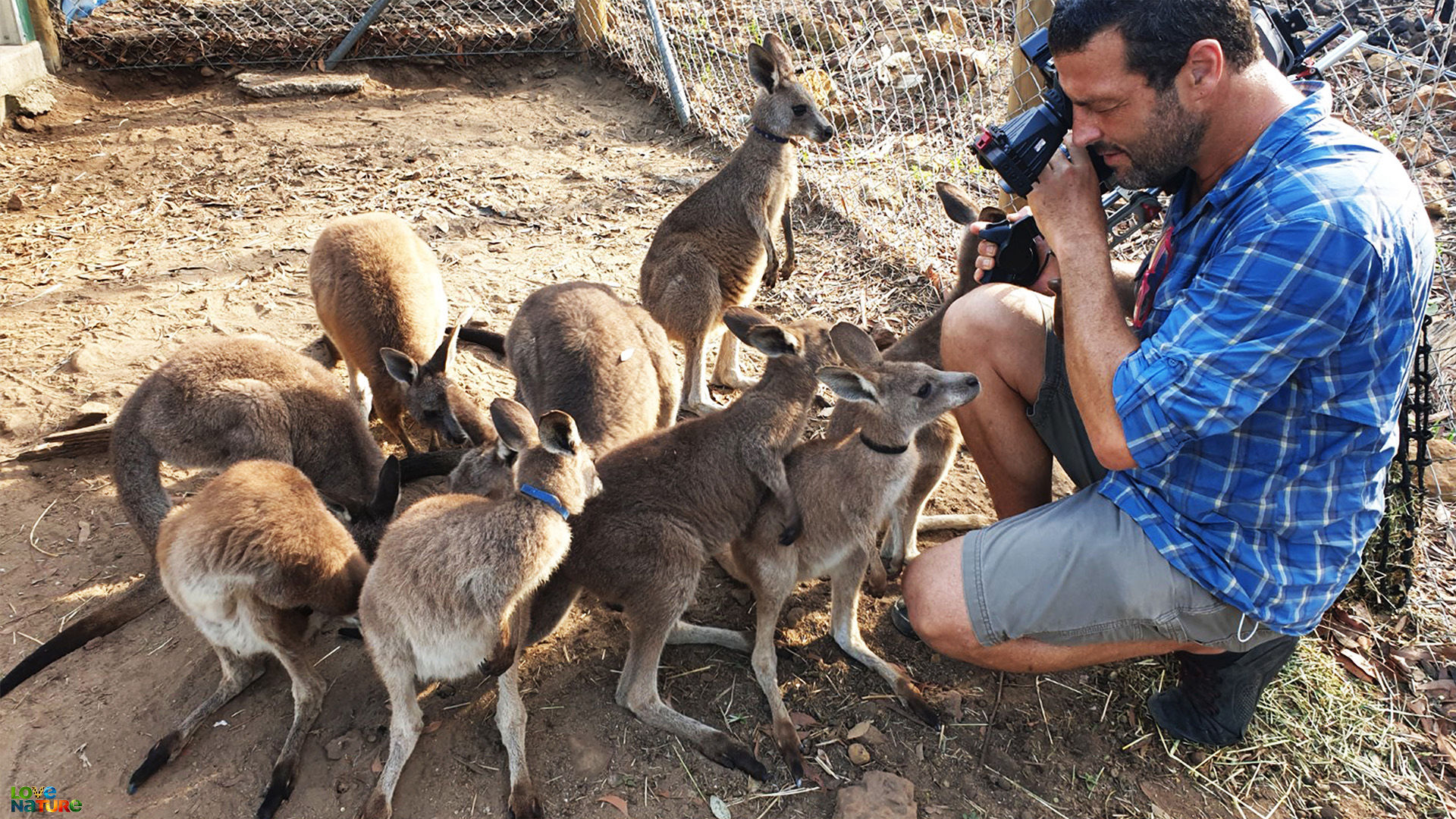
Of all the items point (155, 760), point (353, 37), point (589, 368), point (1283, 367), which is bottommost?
point (155, 760)

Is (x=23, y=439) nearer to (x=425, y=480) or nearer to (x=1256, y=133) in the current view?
(x=425, y=480)

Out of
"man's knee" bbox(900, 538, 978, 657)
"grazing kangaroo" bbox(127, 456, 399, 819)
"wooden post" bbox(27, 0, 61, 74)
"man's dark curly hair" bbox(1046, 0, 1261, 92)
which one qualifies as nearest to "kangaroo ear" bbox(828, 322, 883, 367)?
"man's knee" bbox(900, 538, 978, 657)

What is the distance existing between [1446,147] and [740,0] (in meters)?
5.58

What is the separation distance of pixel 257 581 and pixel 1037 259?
122 inches

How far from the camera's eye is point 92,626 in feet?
11.6

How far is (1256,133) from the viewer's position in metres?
2.87

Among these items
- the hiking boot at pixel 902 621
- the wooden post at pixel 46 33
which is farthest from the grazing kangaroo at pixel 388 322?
the wooden post at pixel 46 33

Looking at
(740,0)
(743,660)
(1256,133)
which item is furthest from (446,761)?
(740,0)

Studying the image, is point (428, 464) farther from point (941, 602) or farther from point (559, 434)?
point (941, 602)

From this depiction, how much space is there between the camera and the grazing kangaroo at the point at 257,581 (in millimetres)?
3199

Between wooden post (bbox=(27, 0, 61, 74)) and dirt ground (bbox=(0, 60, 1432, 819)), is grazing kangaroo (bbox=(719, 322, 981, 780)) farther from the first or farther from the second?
wooden post (bbox=(27, 0, 61, 74))

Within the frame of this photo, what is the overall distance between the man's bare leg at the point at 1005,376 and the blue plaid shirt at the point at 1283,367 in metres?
0.69

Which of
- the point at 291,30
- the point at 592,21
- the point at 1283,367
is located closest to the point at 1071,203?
the point at 1283,367

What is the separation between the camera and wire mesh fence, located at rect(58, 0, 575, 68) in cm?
843
